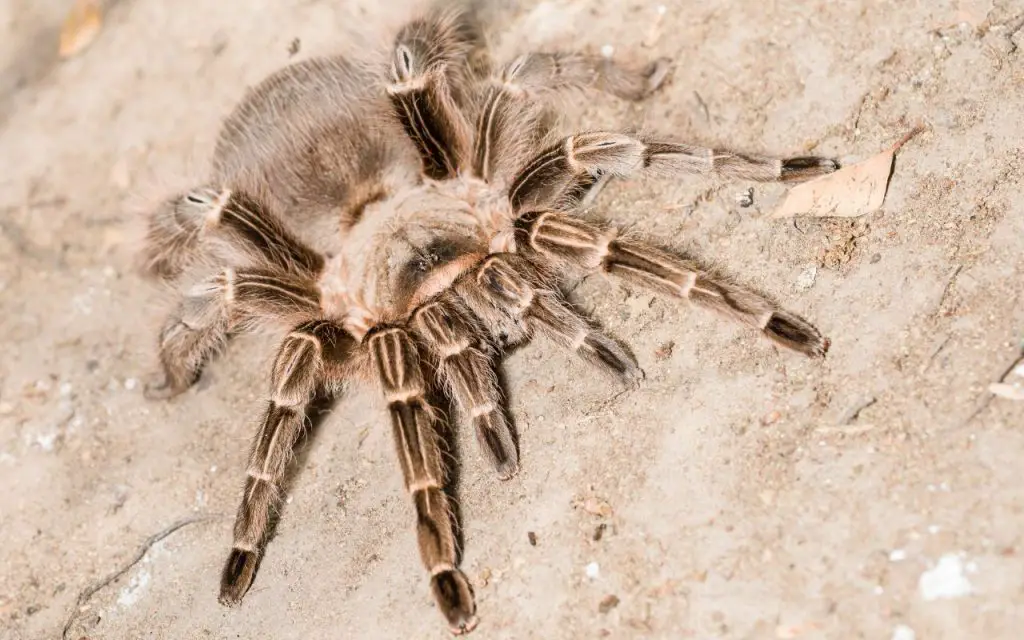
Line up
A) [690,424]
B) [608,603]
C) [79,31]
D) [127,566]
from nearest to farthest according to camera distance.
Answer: [608,603] → [690,424] → [127,566] → [79,31]

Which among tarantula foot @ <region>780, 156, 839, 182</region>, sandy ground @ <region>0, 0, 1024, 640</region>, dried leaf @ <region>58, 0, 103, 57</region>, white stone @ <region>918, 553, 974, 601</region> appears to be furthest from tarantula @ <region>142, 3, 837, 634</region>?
dried leaf @ <region>58, 0, 103, 57</region>

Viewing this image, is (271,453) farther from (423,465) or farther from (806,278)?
(806,278)

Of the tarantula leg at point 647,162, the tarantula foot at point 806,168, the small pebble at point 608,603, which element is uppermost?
the tarantula leg at point 647,162

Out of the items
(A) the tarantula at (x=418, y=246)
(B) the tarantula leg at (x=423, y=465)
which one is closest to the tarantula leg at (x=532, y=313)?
(A) the tarantula at (x=418, y=246)

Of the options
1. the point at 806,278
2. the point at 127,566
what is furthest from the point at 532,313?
the point at 127,566

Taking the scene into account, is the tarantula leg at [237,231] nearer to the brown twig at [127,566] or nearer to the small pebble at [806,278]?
the brown twig at [127,566]

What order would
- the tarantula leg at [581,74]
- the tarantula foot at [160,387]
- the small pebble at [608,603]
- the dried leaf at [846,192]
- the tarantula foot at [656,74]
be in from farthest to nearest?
the tarantula foot at [160,387] < the tarantula foot at [656,74] < the tarantula leg at [581,74] < the dried leaf at [846,192] < the small pebble at [608,603]
